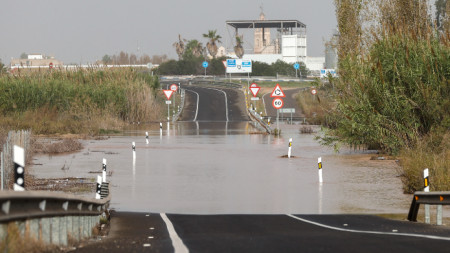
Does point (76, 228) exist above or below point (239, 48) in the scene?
below

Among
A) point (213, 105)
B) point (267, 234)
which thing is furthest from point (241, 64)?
point (267, 234)

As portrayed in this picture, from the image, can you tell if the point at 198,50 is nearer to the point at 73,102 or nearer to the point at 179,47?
the point at 179,47

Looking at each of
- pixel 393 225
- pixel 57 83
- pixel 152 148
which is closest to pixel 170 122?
pixel 57 83

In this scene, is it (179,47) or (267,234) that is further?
(179,47)

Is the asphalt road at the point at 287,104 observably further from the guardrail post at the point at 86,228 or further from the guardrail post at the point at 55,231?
the guardrail post at the point at 55,231

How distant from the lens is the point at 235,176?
1124 inches

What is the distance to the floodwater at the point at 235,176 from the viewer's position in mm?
20969

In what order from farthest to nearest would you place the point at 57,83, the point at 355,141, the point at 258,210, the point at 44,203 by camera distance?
the point at 57,83 < the point at 355,141 < the point at 258,210 < the point at 44,203

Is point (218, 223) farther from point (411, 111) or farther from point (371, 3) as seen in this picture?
point (371, 3)

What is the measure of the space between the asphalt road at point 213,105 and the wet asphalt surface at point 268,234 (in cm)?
5477

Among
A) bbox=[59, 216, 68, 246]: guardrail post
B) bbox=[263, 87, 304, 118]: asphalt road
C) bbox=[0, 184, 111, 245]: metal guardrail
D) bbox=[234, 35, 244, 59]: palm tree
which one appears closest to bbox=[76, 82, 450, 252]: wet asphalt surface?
bbox=[59, 216, 68, 246]: guardrail post

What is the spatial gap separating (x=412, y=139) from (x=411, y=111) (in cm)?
117

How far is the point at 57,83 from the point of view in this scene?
61.9m

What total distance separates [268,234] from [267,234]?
0.02 meters
